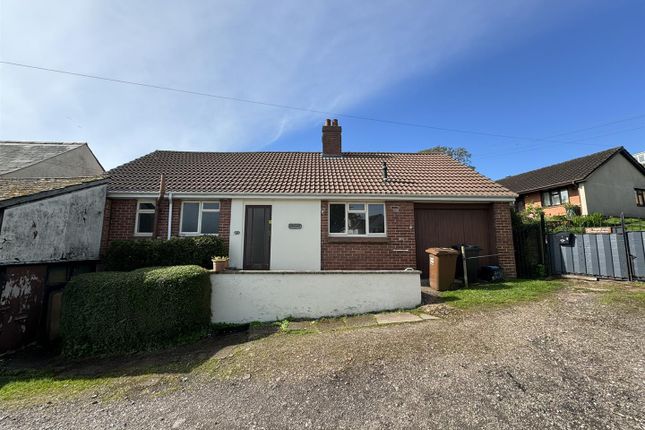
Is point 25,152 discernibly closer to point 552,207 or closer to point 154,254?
point 154,254

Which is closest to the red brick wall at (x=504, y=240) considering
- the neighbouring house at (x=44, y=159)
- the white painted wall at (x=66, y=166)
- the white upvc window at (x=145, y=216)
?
the white upvc window at (x=145, y=216)

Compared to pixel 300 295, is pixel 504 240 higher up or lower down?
higher up

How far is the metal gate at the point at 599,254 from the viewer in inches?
320

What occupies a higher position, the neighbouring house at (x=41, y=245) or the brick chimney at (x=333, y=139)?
the brick chimney at (x=333, y=139)

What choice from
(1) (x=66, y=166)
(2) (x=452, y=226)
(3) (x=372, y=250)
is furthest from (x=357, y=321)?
(1) (x=66, y=166)

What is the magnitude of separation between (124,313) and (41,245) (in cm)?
284

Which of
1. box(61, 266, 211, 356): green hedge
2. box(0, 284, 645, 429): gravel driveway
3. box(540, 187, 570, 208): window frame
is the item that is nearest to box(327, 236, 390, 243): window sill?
box(0, 284, 645, 429): gravel driveway

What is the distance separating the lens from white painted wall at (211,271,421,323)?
7133 mm

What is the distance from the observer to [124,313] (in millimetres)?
6035

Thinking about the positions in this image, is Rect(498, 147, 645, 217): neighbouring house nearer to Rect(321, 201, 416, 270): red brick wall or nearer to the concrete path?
Rect(321, 201, 416, 270): red brick wall

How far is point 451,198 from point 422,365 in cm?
704

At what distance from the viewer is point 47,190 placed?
7.01 meters

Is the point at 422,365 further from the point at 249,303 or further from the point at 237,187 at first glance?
the point at 237,187

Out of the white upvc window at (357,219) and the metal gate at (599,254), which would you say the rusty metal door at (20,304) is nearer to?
the white upvc window at (357,219)
